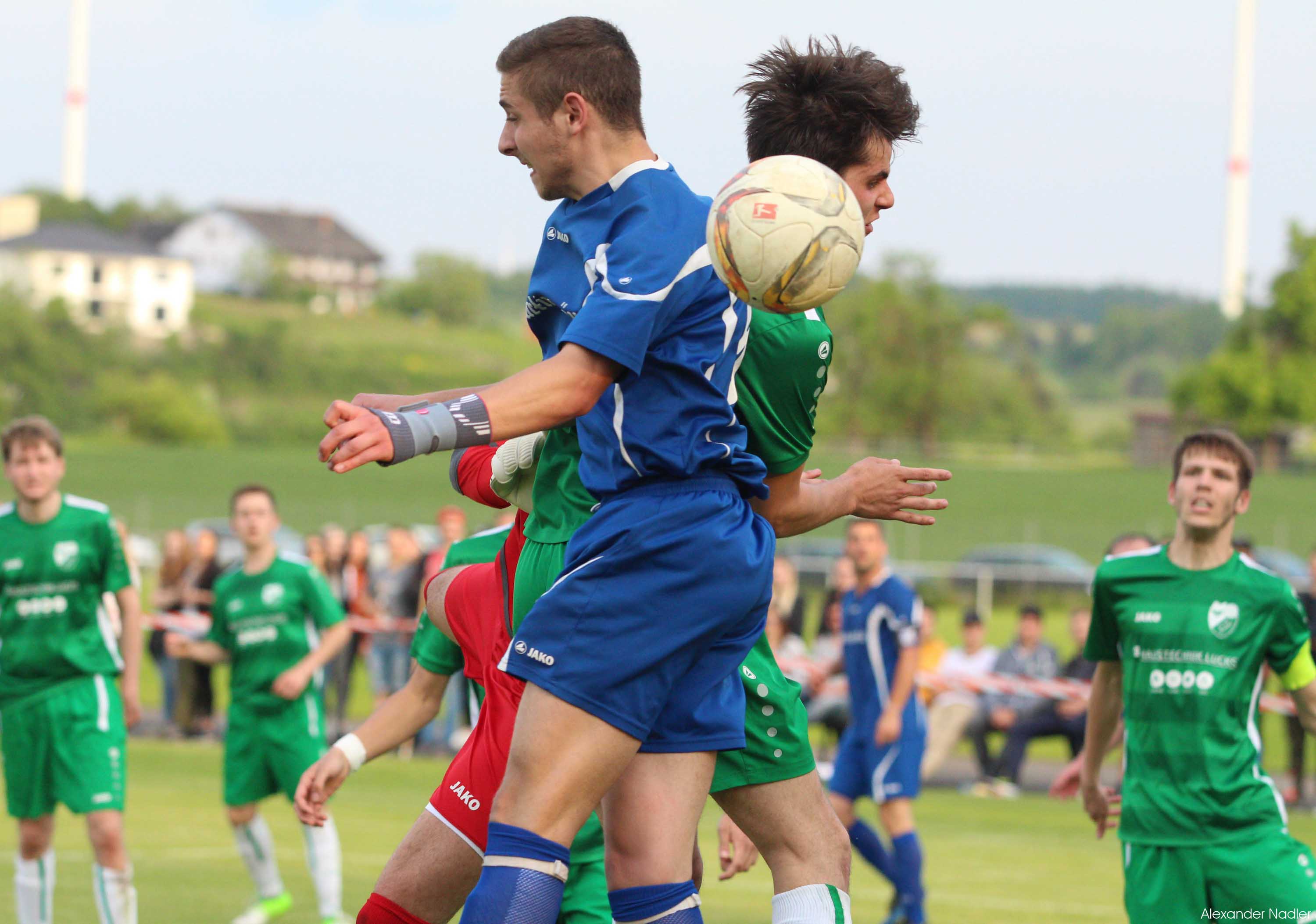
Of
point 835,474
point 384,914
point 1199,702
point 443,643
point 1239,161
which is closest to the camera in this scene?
point 384,914

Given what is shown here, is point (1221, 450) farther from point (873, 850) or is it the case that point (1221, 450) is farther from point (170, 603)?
point (170, 603)

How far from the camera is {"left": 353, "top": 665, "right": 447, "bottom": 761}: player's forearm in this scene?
15.4ft

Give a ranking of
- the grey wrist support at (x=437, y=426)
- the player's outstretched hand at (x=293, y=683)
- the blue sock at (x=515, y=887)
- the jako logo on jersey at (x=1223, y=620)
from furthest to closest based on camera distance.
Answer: the player's outstretched hand at (x=293, y=683)
the jako logo on jersey at (x=1223, y=620)
the blue sock at (x=515, y=887)
the grey wrist support at (x=437, y=426)

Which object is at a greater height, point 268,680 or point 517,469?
point 517,469

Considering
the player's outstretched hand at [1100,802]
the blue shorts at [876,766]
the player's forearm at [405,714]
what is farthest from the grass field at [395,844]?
the player's forearm at [405,714]

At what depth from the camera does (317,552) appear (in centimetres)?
1922

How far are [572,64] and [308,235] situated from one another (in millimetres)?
144876

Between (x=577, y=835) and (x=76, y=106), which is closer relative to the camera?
(x=577, y=835)

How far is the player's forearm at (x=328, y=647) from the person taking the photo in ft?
28.6

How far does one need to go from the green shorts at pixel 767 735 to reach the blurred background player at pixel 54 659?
4.09m

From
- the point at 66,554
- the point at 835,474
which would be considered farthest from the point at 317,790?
the point at 835,474

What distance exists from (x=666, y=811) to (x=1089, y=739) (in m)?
2.62

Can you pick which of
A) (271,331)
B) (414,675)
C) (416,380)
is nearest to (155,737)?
(414,675)

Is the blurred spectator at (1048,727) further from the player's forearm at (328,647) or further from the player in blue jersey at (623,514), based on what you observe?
the player in blue jersey at (623,514)
